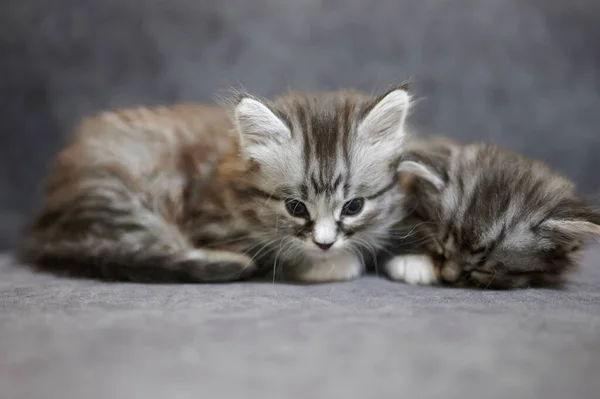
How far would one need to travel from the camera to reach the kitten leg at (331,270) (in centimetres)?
191

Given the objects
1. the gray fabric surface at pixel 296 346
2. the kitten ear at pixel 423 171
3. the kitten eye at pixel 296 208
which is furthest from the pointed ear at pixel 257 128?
the gray fabric surface at pixel 296 346

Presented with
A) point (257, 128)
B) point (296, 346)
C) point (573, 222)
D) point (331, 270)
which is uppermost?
point (257, 128)

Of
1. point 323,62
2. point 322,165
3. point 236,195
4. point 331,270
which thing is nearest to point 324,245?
point 331,270

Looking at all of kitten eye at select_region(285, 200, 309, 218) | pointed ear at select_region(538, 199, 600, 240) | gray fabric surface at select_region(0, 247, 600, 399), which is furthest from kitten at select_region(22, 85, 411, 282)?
pointed ear at select_region(538, 199, 600, 240)

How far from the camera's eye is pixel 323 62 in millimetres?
2791

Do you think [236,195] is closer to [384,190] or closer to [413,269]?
[384,190]

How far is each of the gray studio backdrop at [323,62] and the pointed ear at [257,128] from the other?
873 millimetres

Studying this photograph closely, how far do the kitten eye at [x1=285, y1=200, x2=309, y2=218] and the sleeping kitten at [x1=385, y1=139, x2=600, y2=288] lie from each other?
352 millimetres

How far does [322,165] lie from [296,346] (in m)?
0.76

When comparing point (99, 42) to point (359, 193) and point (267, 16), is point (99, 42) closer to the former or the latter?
point (267, 16)

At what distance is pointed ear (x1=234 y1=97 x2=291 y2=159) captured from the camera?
5.96 ft

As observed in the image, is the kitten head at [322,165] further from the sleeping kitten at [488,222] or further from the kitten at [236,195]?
the sleeping kitten at [488,222]

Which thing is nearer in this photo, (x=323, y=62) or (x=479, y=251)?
(x=479, y=251)

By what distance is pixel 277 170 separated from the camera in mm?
1857
